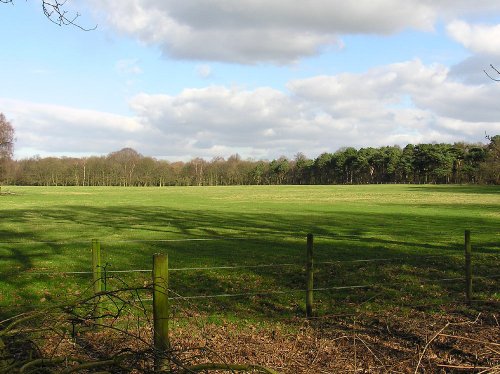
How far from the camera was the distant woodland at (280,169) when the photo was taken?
5241 inches

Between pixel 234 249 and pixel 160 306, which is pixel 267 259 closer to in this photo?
pixel 234 249

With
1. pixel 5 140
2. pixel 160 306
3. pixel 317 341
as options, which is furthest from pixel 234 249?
pixel 5 140

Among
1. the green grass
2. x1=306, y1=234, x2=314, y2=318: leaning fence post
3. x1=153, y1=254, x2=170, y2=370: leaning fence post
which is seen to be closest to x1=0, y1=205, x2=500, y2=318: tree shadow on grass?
the green grass

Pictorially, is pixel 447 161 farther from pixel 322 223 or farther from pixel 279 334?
pixel 279 334

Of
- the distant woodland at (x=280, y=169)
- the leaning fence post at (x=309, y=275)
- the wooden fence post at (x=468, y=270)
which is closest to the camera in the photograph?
the leaning fence post at (x=309, y=275)

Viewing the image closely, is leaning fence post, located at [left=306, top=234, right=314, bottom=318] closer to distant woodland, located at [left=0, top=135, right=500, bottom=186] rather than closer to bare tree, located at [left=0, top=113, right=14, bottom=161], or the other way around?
bare tree, located at [left=0, top=113, right=14, bottom=161]

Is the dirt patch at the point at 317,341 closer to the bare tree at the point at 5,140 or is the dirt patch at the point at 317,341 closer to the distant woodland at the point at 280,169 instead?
the bare tree at the point at 5,140

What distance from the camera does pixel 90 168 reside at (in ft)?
473

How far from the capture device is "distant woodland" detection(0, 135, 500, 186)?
Result: 133 metres

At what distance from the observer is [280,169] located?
16688 cm

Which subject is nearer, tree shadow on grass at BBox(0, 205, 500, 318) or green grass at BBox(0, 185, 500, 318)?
green grass at BBox(0, 185, 500, 318)

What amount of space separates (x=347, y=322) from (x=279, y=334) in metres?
1.46

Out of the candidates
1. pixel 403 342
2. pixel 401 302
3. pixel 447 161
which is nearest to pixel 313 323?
pixel 403 342

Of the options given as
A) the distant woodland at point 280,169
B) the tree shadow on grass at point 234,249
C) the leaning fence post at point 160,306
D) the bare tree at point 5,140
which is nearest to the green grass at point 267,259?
the tree shadow on grass at point 234,249
